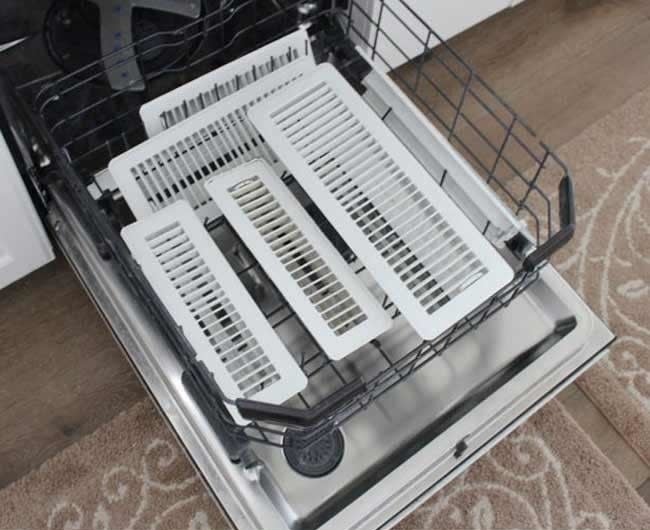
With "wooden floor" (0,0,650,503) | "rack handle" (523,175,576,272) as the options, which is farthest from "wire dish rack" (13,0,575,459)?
"wooden floor" (0,0,650,503)

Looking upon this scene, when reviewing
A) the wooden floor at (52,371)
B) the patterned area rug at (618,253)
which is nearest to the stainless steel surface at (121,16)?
the wooden floor at (52,371)

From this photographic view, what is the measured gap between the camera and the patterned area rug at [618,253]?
1188mm

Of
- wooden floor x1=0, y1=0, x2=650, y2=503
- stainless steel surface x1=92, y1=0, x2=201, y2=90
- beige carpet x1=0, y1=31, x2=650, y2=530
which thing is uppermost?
stainless steel surface x1=92, y1=0, x2=201, y2=90

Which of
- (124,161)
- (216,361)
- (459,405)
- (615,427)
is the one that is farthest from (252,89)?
(615,427)

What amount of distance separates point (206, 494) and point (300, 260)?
40cm

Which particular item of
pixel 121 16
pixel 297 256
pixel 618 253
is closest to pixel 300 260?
pixel 297 256

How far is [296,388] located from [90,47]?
50cm

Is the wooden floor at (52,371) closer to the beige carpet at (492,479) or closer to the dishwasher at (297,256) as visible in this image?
the beige carpet at (492,479)

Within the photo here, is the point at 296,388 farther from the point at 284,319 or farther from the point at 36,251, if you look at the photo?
the point at 36,251

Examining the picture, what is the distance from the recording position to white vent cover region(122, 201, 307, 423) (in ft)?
2.62

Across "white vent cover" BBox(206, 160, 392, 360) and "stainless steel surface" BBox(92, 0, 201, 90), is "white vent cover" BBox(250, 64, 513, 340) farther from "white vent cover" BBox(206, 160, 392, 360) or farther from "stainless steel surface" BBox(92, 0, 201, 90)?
"stainless steel surface" BBox(92, 0, 201, 90)

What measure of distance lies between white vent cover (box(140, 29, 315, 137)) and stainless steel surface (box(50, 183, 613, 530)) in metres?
0.16

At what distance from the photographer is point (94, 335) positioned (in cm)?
117

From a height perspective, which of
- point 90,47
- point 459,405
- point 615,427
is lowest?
point 615,427
